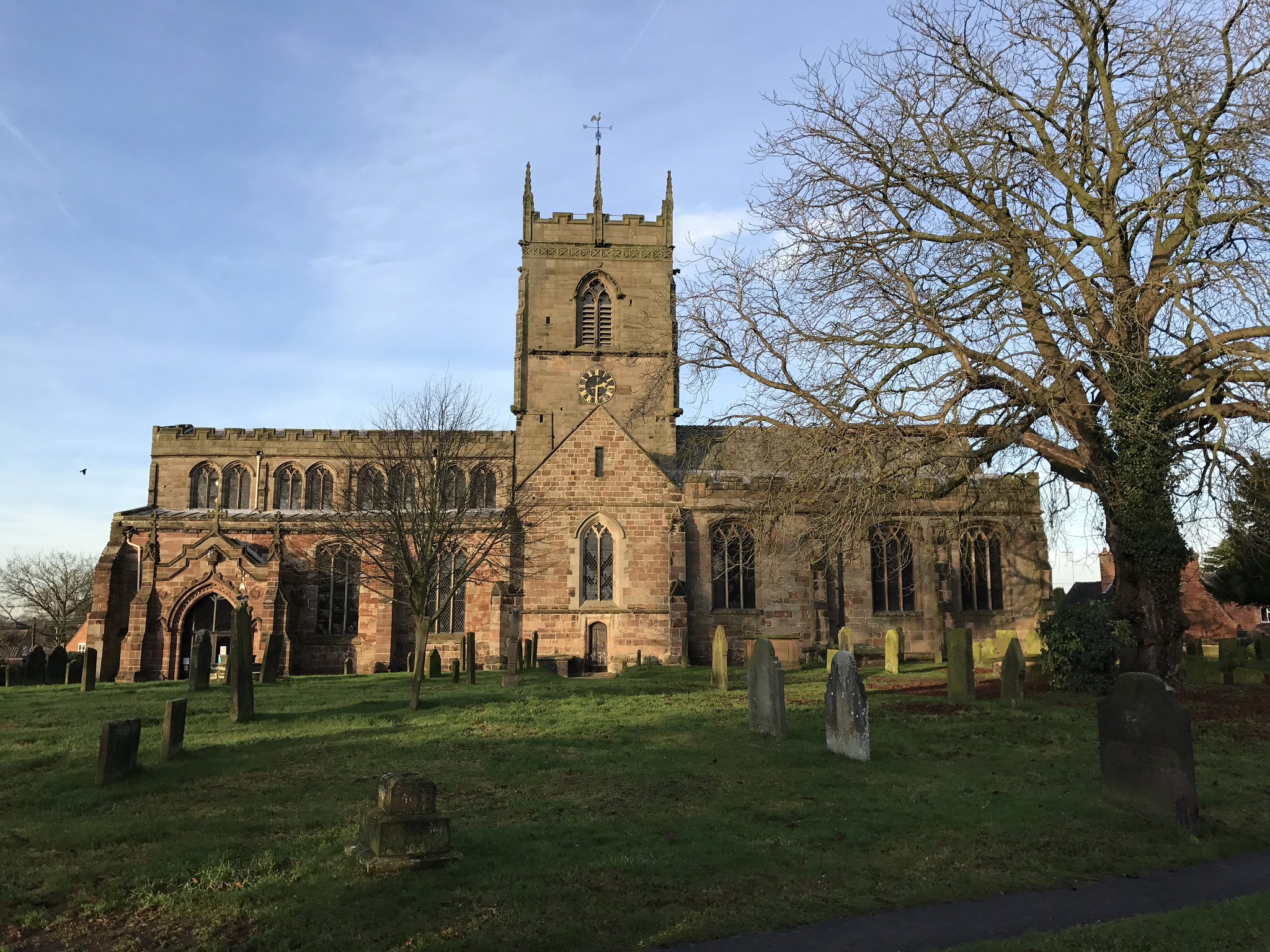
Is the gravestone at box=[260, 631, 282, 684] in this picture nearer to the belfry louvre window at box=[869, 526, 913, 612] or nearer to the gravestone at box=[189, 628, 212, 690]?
the gravestone at box=[189, 628, 212, 690]

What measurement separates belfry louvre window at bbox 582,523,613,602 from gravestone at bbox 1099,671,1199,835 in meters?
21.0

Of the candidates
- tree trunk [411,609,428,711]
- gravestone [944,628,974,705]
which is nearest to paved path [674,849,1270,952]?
gravestone [944,628,974,705]

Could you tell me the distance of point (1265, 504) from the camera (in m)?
17.5

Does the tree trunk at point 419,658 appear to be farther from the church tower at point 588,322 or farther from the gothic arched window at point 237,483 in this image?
the gothic arched window at point 237,483

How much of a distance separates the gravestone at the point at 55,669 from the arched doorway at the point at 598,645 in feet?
52.7

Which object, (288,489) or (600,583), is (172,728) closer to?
(600,583)

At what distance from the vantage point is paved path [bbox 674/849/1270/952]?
5.77 meters

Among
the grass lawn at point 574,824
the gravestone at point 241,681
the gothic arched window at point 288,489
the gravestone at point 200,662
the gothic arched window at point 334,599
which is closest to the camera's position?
the grass lawn at point 574,824

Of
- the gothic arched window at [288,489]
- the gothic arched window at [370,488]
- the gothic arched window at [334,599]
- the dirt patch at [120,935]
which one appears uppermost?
the gothic arched window at [288,489]

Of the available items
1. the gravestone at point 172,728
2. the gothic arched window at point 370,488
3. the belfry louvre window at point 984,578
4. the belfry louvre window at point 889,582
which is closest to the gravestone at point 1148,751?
the gravestone at point 172,728

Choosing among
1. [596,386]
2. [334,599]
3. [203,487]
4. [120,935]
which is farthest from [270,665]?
[203,487]

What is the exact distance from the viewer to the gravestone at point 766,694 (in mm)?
12398

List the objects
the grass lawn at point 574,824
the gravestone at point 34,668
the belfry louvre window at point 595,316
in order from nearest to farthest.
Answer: the grass lawn at point 574,824 < the gravestone at point 34,668 < the belfry louvre window at point 595,316

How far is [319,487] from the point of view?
128ft
